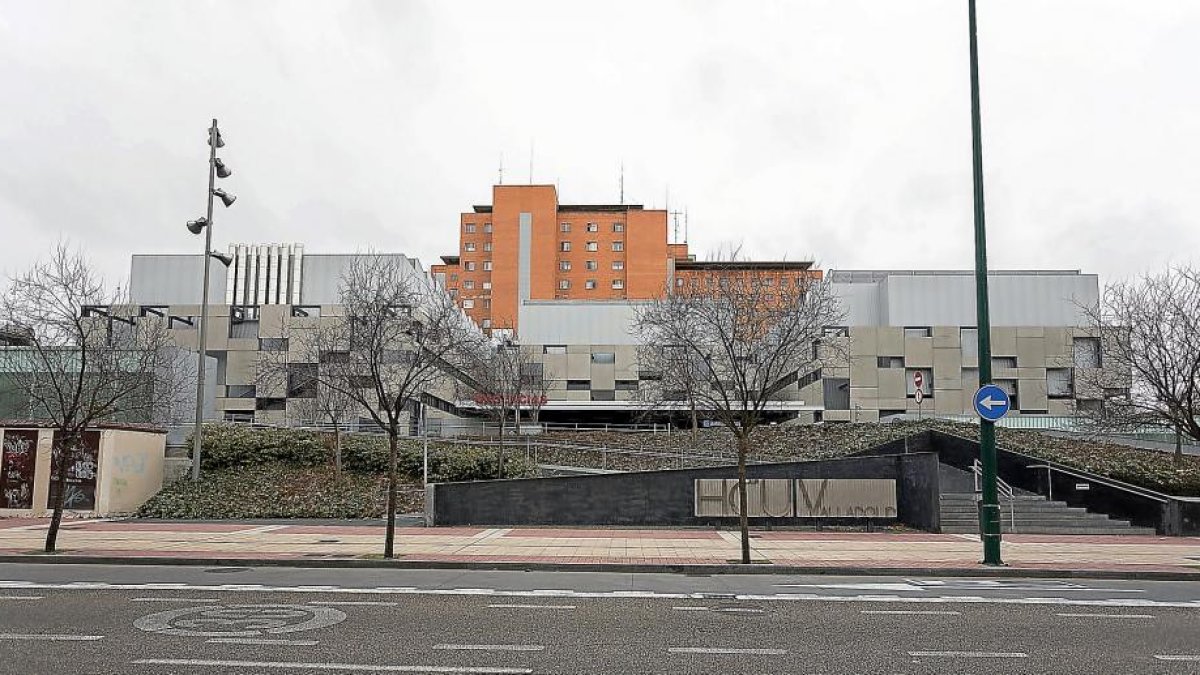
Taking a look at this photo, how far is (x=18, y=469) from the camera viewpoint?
2609 cm

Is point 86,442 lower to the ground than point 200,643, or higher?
higher

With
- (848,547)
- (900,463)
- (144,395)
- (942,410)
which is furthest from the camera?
(942,410)

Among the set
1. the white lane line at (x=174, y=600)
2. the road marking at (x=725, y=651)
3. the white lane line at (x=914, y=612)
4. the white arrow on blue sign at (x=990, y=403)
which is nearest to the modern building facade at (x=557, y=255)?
the white arrow on blue sign at (x=990, y=403)

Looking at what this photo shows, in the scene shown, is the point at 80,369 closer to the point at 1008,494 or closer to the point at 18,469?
the point at 18,469

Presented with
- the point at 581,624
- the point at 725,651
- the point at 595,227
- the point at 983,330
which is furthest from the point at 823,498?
the point at 595,227

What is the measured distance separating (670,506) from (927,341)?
166 feet

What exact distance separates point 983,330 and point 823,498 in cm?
808

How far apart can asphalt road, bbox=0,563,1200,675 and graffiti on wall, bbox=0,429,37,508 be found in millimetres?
13705

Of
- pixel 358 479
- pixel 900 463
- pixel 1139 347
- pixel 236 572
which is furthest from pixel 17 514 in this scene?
pixel 1139 347

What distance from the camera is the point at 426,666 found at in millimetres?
7719

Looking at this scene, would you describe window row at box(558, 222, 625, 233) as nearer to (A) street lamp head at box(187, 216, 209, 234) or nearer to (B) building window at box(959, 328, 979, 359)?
(B) building window at box(959, 328, 979, 359)

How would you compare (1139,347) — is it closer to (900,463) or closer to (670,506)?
(900,463)

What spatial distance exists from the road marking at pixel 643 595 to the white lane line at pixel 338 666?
4.31 metres

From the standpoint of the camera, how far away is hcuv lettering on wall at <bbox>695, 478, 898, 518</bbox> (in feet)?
74.8
